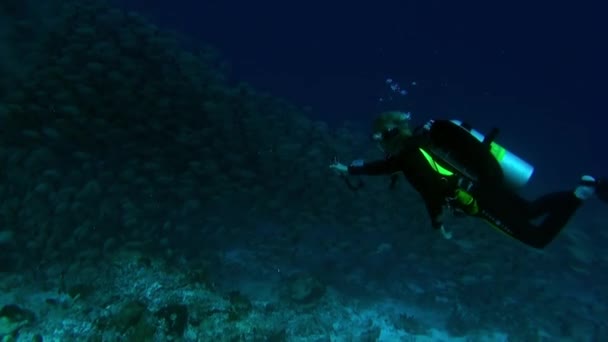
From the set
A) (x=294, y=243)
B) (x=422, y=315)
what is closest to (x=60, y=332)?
(x=294, y=243)

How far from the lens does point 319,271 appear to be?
1297cm

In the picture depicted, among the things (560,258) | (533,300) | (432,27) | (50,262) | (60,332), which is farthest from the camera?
(432,27)

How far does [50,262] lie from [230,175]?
4.35 meters

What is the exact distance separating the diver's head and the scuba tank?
226 millimetres

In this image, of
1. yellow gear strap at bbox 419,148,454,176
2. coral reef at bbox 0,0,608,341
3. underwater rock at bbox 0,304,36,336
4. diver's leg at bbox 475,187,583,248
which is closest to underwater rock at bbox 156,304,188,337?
coral reef at bbox 0,0,608,341

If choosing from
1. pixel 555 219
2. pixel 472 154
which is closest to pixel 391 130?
pixel 472 154

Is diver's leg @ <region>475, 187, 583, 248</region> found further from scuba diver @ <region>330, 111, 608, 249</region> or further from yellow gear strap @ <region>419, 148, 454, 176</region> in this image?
yellow gear strap @ <region>419, 148, 454, 176</region>

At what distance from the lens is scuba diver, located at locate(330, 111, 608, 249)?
4.60 metres

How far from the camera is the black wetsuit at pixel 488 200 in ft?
15.0

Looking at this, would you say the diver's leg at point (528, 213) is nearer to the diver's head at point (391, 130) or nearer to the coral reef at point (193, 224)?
the diver's head at point (391, 130)

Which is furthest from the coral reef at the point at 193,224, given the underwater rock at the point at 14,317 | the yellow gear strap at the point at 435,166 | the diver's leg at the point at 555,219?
the yellow gear strap at the point at 435,166

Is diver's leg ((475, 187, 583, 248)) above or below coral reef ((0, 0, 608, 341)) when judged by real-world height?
above

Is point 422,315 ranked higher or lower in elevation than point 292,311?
lower

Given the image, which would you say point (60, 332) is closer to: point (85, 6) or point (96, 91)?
point (96, 91)
